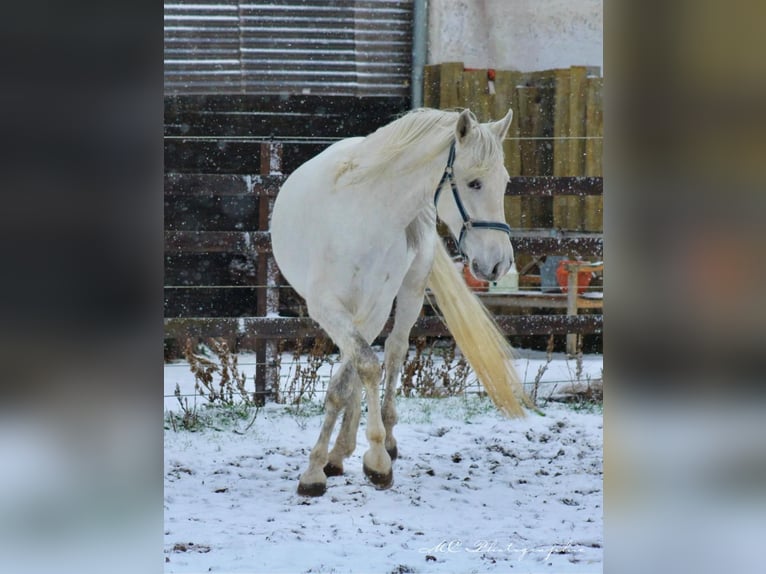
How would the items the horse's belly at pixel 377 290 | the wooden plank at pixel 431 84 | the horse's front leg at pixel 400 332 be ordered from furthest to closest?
the wooden plank at pixel 431 84 < the horse's front leg at pixel 400 332 < the horse's belly at pixel 377 290

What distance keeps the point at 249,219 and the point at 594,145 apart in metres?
2.51

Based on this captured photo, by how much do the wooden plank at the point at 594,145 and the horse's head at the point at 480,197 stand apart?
262 centimetres

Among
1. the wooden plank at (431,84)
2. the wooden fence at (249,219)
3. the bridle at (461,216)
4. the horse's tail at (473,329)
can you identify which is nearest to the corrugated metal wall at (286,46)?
the wooden plank at (431,84)

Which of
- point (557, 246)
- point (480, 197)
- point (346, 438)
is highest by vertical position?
point (480, 197)

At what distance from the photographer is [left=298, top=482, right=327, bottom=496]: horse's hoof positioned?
3.16 metres

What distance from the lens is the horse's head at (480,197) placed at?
2.83 metres

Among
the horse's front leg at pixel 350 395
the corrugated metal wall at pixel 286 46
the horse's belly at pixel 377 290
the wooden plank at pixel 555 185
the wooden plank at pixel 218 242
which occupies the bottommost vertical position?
the horse's front leg at pixel 350 395

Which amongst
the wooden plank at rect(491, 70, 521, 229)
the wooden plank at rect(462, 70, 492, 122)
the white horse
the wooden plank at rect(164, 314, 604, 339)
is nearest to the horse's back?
the white horse

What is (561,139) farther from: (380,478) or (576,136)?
(380,478)

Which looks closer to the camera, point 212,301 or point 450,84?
point 450,84

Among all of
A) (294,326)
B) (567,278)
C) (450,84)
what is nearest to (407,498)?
(294,326)

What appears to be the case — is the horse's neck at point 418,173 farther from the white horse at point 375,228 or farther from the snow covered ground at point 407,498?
A: the snow covered ground at point 407,498

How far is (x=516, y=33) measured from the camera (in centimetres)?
529
